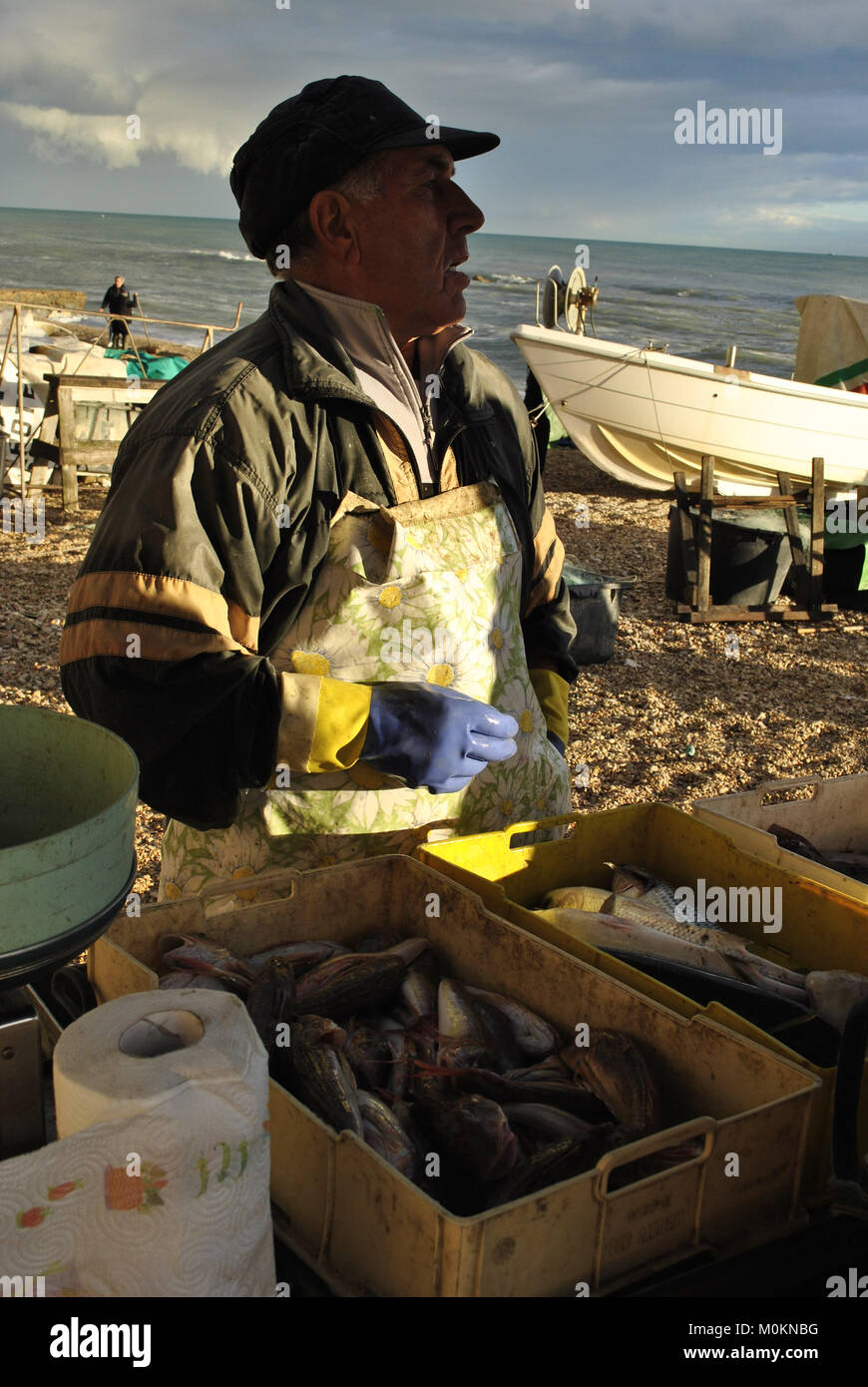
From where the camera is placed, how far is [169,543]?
1.96 m

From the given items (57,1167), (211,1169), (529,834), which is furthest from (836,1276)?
(529,834)

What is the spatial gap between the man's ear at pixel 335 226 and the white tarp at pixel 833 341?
11.7 metres

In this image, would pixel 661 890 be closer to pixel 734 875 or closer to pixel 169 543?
pixel 734 875

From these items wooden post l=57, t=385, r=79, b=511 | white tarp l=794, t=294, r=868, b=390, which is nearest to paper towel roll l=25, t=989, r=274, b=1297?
wooden post l=57, t=385, r=79, b=511

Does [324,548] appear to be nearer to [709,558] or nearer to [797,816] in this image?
[797,816]

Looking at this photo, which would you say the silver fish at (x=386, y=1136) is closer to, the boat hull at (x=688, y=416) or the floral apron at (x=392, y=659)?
the floral apron at (x=392, y=659)

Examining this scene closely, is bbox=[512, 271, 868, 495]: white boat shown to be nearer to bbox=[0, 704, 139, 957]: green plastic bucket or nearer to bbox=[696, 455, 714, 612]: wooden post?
bbox=[696, 455, 714, 612]: wooden post

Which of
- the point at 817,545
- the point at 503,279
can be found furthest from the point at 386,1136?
the point at 503,279

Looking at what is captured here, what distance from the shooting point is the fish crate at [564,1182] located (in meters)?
1.28

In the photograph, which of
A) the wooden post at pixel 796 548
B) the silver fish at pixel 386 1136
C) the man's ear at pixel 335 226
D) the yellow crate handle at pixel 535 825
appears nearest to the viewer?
the silver fish at pixel 386 1136

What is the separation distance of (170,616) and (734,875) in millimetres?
1340

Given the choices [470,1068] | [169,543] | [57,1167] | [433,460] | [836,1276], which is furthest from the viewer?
[433,460]

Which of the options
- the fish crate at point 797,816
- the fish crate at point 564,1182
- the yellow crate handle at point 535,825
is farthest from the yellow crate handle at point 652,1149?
the fish crate at point 797,816

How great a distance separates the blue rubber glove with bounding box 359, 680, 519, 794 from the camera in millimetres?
2102
